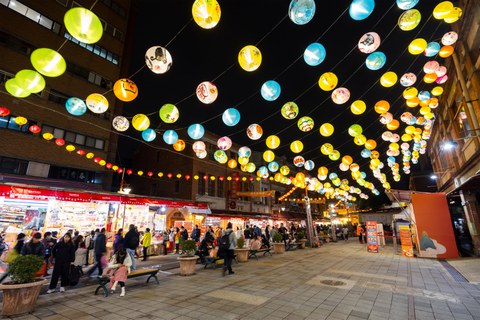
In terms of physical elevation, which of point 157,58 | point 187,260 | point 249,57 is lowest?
point 187,260

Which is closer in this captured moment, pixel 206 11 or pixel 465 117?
pixel 206 11

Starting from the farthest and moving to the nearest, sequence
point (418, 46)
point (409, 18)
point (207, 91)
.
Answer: point (418, 46) → point (207, 91) → point (409, 18)

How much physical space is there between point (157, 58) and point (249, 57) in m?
2.57

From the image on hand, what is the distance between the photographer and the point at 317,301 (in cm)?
677

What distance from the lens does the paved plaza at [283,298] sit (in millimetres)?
5875

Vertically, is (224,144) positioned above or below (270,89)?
below

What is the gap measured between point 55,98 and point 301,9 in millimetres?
20706

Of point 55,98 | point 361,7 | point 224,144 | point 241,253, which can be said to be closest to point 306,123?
point 224,144

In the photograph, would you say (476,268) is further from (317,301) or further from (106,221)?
(106,221)

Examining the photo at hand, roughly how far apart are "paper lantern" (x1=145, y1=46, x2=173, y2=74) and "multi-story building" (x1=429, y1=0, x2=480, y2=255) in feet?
34.9

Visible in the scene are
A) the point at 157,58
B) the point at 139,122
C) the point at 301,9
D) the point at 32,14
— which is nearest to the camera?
the point at 301,9

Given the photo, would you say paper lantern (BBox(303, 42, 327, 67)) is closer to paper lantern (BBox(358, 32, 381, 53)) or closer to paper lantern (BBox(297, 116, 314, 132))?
paper lantern (BBox(358, 32, 381, 53))

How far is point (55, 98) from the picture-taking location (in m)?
19.2

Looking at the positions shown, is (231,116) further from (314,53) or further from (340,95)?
(340,95)
